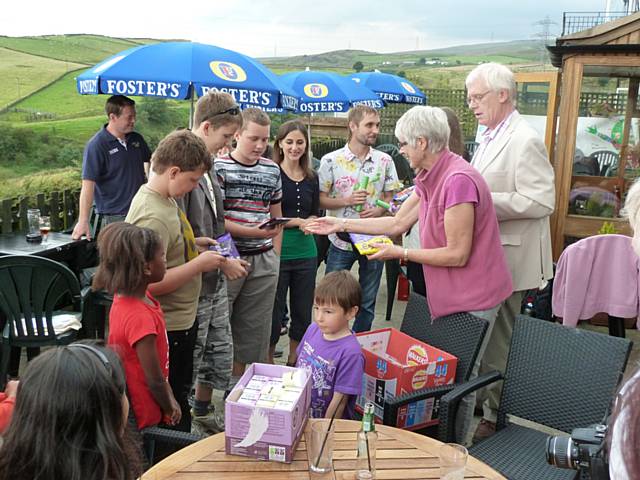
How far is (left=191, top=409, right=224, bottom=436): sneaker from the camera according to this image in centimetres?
326

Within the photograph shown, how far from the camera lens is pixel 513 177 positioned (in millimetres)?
3096

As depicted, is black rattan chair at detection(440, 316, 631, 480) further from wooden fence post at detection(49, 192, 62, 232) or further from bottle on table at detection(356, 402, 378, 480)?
wooden fence post at detection(49, 192, 62, 232)

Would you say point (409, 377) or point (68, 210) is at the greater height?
point (68, 210)

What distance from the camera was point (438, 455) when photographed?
1893 mm

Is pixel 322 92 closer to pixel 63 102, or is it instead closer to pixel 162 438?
pixel 63 102

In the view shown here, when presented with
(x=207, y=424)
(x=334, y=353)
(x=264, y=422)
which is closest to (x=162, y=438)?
(x=264, y=422)

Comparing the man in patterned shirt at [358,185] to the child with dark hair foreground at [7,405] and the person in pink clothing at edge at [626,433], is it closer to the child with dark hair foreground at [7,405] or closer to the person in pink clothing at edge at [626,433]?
the child with dark hair foreground at [7,405]

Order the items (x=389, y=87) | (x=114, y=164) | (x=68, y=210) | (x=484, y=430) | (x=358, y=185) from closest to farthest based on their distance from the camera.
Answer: (x=484, y=430) → (x=358, y=185) → (x=114, y=164) → (x=68, y=210) → (x=389, y=87)

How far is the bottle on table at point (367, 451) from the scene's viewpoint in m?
1.75

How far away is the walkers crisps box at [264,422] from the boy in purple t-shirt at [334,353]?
0.54m

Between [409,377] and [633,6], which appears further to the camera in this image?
[633,6]

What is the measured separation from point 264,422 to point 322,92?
7.50 m

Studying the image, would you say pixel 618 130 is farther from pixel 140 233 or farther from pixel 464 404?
pixel 140 233

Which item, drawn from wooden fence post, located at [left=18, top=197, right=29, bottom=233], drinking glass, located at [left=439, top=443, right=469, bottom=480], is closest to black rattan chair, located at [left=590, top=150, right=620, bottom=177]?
drinking glass, located at [left=439, top=443, right=469, bottom=480]
